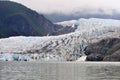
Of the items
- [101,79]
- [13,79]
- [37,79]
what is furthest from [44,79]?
[101,79]

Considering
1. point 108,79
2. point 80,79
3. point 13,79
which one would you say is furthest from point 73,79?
point 13,79

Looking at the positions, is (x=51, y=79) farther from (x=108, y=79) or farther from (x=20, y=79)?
(x=108, y=79)

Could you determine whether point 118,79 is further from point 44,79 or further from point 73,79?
point 44,79

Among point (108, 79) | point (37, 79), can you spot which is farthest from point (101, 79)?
point (37, 79)

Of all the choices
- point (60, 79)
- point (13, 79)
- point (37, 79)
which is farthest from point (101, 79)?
point (13, 79)

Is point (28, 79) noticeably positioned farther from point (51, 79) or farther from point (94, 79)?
point (94, 79)

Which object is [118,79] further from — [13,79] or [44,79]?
[13,79]
